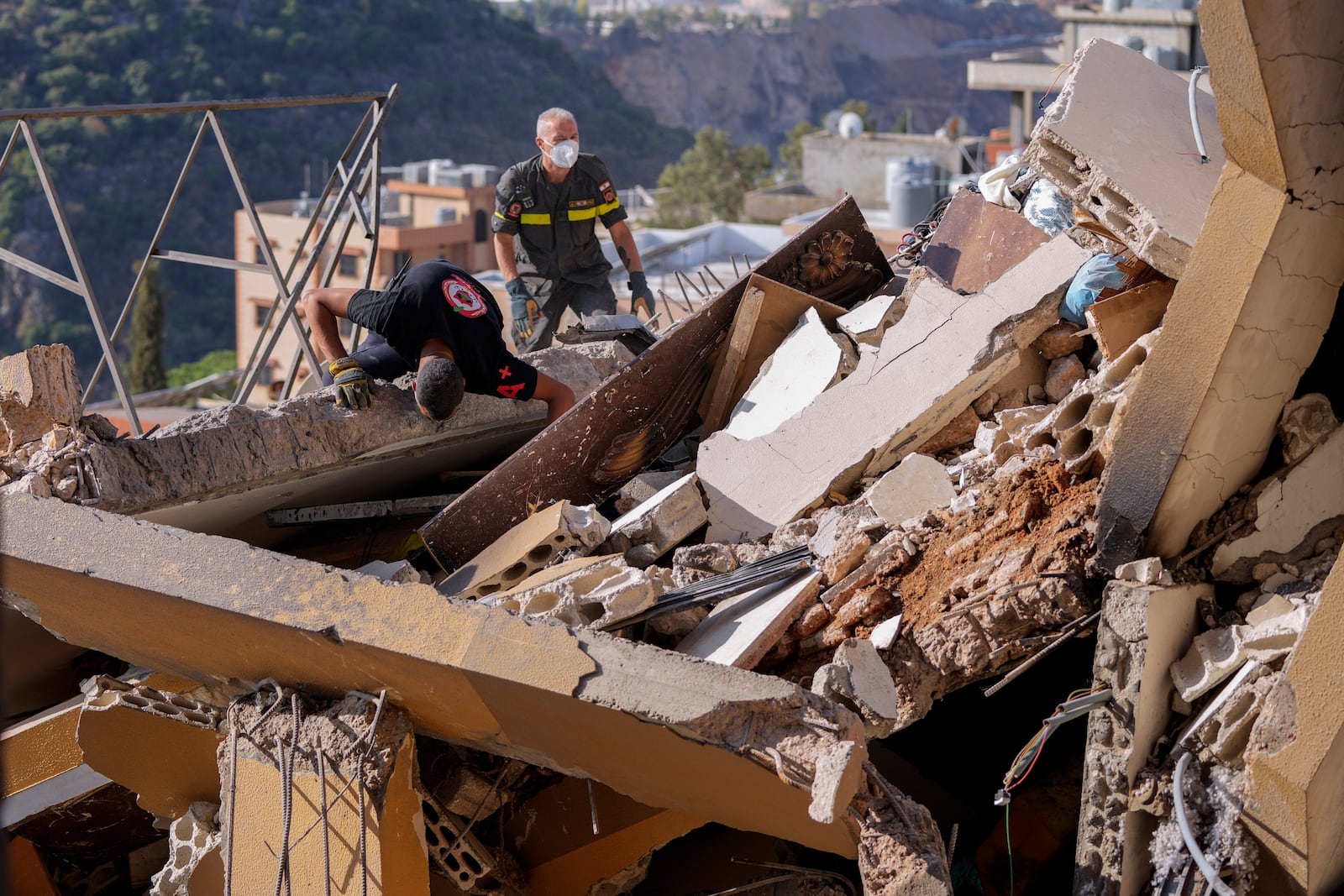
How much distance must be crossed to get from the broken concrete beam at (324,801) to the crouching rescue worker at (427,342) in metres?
1.55

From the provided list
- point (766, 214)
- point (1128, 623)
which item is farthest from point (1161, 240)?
point (766, 214)

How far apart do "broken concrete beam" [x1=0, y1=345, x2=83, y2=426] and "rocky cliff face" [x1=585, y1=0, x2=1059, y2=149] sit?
75000 mm

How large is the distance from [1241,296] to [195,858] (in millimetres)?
3261

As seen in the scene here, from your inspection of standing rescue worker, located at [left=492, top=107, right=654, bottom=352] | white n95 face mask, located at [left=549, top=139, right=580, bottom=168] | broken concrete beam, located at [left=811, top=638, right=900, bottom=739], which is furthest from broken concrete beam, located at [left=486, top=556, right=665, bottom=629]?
white n95 face mask, located at [left=549, top=139, right=580, bottom=168]

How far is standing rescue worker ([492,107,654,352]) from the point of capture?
6.80 m

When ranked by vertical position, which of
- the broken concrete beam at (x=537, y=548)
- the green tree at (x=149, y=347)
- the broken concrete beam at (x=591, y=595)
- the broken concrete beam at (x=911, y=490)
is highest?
the broken concrete beam at (x=911, y=490)

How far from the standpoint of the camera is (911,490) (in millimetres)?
3785

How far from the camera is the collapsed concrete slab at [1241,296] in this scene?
104 inches

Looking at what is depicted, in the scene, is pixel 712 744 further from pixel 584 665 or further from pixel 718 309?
pixel 718 309

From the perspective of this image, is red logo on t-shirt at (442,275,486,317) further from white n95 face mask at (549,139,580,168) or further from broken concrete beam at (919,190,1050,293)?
white n95 face mask at (549,139,580,168)

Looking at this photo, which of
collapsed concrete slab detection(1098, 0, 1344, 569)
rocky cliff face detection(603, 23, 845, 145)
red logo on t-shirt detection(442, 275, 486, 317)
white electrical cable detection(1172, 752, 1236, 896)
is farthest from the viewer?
rocky cliff face detection(603, 23, 845, 145)

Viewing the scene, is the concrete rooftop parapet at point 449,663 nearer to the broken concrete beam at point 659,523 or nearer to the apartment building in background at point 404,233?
the broken concrete beam at point 659,523

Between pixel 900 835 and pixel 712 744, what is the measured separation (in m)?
0.51

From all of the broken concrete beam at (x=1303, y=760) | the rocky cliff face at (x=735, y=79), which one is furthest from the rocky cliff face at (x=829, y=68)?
the broken concrete beam at (x=1303, y=760)
